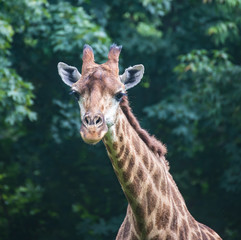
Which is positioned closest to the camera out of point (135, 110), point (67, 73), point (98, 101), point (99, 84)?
point (98, 101)

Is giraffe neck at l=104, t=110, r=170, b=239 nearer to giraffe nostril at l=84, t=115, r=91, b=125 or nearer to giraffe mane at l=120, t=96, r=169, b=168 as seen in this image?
giraffe mane at l=120, t=96, r=169, b=168

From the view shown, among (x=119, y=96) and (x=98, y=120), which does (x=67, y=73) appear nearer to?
(x=119, y=96)

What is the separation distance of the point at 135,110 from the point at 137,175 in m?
6.66

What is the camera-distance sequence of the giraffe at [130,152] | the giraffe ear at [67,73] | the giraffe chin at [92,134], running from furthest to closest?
the giraffe ear at [67,73] → the giraffe at [130,152] → the giraffe chin at [92,134]

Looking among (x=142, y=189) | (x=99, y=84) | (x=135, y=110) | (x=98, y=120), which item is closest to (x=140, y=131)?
(x=142, y=189)

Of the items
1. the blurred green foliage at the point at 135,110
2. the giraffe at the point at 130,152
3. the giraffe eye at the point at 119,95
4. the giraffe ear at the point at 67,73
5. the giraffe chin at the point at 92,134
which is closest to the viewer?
the giraffe chin at the point at 92,134

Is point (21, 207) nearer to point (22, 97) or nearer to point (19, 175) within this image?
point (19, 175)

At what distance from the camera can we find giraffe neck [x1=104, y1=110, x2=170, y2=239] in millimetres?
3830

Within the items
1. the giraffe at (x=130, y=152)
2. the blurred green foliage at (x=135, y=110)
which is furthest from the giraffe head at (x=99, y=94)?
the blurred green foliage at (x=135, y=110)

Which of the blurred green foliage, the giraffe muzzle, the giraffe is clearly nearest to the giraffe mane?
the giraffe

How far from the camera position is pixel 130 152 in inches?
154

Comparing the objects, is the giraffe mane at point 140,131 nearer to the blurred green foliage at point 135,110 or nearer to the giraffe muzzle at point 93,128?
the giraffe muzzle at point 93,128

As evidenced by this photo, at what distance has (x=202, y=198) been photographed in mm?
10484

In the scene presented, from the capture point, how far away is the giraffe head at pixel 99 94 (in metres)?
3.45
